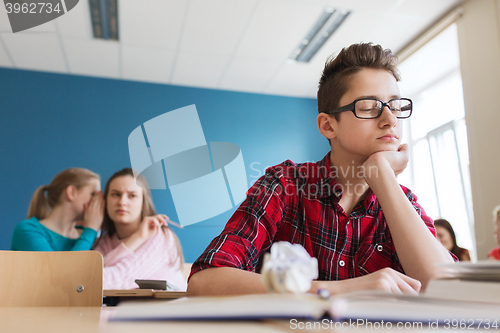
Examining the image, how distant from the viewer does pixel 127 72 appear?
14.4ft

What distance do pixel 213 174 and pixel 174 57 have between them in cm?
142

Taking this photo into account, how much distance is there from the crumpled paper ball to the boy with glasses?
0.37 meters

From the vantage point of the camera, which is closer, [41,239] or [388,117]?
[388,117]

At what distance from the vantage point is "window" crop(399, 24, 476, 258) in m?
3.87

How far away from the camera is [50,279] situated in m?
1.17

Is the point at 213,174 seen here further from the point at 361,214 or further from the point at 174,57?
the point at 361,214

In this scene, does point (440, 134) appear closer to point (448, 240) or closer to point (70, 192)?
point (448, 240)

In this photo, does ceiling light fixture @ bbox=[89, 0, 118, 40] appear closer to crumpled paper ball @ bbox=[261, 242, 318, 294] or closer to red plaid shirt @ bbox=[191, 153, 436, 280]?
red plaid shirt @ bbox=[191, 153, 436, 280]

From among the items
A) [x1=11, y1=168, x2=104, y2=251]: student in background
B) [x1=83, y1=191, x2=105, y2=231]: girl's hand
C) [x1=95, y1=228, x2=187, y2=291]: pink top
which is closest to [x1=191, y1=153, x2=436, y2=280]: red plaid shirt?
[x1=95, y1=228, x2=187, y2=291]: pink top

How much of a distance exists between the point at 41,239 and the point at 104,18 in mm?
2081

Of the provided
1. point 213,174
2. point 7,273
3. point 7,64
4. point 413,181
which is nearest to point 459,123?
point 413,181

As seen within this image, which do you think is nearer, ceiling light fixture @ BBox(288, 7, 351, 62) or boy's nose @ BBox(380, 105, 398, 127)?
boy's nose @ BBox(380, 105, 398, 127)

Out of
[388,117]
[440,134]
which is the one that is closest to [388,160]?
[388,117]

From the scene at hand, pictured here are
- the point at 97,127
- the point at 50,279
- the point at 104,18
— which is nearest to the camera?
the point at 50,279
